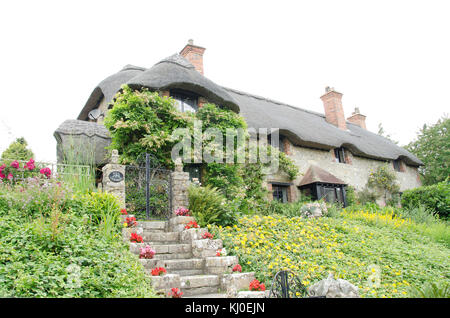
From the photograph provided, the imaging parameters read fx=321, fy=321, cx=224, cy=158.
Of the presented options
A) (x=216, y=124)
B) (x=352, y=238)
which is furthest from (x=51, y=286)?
(x=216, y=124)

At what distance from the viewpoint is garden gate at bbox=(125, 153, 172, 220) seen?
7.15 metres

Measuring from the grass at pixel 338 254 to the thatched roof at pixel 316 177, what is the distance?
4.84 metres

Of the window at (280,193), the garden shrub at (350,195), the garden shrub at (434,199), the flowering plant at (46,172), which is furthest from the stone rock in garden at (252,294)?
the garden shrub at (350,195)

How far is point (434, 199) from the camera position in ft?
39.2

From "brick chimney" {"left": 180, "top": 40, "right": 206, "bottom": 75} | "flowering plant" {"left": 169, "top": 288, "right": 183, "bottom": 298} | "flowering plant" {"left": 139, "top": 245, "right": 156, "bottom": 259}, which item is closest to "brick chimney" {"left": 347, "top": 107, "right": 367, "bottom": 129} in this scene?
"brick chimney" {"left": 180, "top": 40, "right": 206, "bottom": 75}

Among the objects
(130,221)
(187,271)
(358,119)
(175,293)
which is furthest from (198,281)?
(358,119)

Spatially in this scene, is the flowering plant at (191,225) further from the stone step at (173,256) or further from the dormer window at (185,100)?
the dormer window at (185,100)

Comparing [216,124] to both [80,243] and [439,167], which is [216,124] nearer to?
[80,243]

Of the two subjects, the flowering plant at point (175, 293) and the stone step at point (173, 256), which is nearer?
the flowering plant at point (175, 293)

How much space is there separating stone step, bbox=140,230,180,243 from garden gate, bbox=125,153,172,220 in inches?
39.2

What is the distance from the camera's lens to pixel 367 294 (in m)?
4.20

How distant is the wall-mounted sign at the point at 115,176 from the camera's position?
6402 millimetres

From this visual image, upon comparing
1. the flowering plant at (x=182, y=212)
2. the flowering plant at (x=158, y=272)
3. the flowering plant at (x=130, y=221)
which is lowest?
the flowering plant at (x=158, y=272)

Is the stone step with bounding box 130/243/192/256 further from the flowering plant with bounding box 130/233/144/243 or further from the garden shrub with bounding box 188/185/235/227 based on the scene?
the garden shrub with bounding box 188/185/235/227
